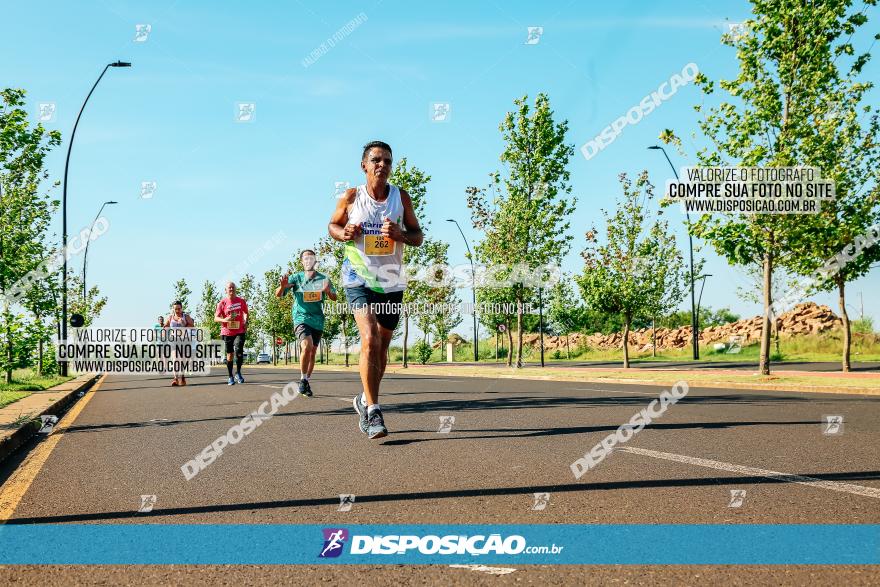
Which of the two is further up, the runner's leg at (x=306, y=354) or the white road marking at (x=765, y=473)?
the runner's leg at (x=306, y=354)

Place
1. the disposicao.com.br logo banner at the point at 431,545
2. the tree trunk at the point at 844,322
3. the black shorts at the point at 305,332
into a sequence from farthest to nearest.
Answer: the tree trunk at the point at 844,322 → the black shorts at the point at 305,332 → the disposicao.com.br logo banner at the point at 431,545

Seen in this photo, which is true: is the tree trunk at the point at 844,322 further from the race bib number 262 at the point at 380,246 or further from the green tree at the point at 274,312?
the green tree at the point at 274,312

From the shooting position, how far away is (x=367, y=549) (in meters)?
3.33

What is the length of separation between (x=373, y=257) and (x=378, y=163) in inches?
31.4

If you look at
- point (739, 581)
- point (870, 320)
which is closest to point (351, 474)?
point (739, 581)

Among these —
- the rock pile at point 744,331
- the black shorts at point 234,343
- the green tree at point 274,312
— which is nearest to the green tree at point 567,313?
the rock pile at point 744,331

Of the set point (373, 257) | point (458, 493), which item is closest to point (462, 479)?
point (458, 493)

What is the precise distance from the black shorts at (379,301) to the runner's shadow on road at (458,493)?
232 centimetres

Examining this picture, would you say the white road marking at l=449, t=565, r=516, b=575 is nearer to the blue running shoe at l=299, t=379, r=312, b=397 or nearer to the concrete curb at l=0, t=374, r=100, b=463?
the concrete curb at l=0, t=374, r=100, b=463

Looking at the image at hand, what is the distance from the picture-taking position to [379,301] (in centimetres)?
646

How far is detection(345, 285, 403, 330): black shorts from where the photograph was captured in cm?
638

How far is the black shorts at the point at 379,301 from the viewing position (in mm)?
6383

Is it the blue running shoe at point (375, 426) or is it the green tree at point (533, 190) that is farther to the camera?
the green tree at point (533, 190)

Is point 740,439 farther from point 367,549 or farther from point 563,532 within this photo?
point 367,549
